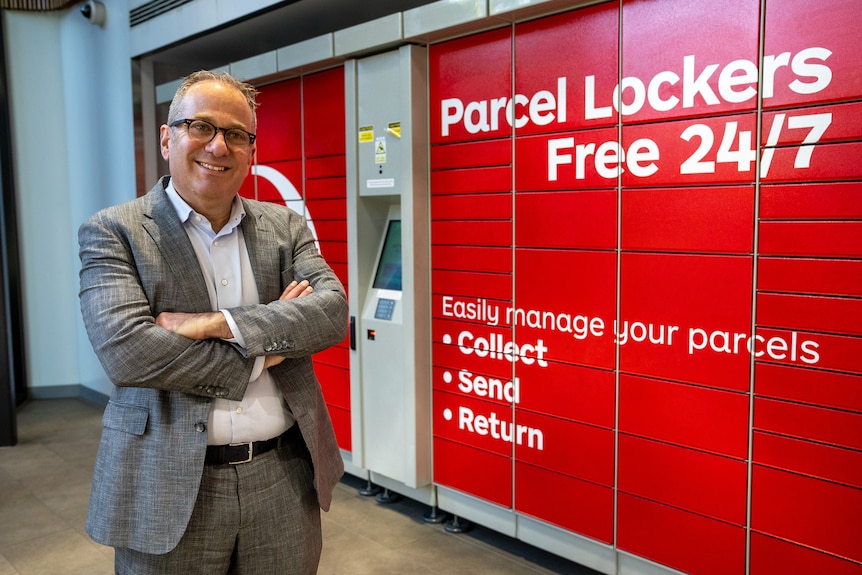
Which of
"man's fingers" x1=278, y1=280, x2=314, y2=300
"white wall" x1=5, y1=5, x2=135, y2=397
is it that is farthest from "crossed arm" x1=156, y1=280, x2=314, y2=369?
"white wall" x1=5, y1=5, x2=135, y2=397

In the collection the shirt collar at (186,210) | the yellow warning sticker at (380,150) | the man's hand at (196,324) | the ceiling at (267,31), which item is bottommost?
the man's hand at (196,324)

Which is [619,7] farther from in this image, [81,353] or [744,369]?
[81,353]

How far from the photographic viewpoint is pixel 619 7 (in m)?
2.72

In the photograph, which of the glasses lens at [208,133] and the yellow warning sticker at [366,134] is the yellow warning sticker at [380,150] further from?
the glasses lens at [208,133]

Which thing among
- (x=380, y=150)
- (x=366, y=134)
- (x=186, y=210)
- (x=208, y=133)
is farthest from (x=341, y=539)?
(x=208, y=133)

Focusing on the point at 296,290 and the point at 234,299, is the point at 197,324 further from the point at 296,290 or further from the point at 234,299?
the point at 296,290

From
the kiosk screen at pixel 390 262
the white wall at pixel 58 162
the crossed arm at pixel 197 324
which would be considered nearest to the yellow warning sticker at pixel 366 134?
the kiosk screen at pixel 390 262

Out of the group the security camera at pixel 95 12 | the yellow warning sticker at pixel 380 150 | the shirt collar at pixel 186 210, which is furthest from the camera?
the security camera at pixel 95 12

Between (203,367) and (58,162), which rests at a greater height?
(58,162)

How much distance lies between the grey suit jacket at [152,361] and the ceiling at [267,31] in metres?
2.98

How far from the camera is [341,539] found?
3.53m

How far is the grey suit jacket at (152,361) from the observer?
1556mm

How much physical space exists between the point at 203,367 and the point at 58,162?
563cm

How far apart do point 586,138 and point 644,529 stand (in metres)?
1.56
